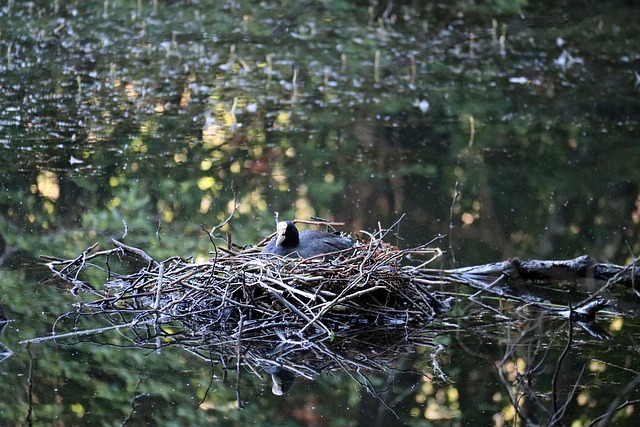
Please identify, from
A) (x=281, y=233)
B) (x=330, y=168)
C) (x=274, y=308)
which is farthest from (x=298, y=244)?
(x=330, y=168)

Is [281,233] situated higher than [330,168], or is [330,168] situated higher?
[281,233]

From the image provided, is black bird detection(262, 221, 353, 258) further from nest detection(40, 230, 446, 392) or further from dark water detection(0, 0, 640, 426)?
dark water detection(0, 0, 640, 426)

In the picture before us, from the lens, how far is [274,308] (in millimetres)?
4707

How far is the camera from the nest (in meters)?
4.40

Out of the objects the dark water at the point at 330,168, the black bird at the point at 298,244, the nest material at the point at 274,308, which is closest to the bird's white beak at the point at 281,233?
the black bird at the point at 298,244

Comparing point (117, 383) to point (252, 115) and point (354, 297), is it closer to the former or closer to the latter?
point (354, 297)

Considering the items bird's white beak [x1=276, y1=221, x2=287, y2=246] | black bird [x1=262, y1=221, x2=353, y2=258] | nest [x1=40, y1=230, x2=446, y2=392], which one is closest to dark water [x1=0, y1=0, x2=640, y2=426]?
nest [x1=40, y1=230, x2=446, y2=392]

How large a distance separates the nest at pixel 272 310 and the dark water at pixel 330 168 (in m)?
0.12

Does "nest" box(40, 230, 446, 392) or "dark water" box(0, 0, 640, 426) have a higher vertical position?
"nest" box(40, 230, 446, 392)

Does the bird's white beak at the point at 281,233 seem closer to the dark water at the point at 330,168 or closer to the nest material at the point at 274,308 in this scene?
the nest material at the point at 274,308

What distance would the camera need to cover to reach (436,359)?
14.6 feet

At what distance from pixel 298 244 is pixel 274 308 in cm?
46

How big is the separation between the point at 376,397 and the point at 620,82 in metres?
9.21

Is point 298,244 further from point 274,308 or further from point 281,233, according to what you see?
point 274,308
